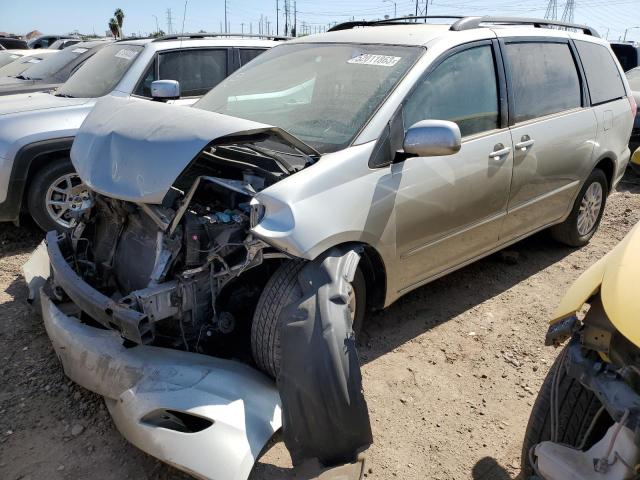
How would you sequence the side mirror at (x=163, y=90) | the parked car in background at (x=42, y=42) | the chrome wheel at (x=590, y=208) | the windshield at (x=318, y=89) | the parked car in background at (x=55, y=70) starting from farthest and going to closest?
the parked car in background at (x=42, y=42)
the parked car in background at (x=55, y=70)
the chrome wheel at (x=590, y=208)
the side mirror at (x=163, y=90)
the windshield at (x=318, y=89)

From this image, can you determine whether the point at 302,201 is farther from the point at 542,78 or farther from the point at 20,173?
the point at 20,173

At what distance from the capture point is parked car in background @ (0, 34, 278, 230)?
472cm

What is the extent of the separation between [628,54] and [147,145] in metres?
11.4

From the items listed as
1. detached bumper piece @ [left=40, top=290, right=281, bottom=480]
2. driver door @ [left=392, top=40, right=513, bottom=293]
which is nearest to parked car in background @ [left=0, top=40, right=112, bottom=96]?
detached bumper piece @ [left=40, top=290, right=281, bottom=480]

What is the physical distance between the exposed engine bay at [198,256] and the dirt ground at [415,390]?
0.54m

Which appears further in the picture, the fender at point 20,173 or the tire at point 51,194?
the tire at point 51,194

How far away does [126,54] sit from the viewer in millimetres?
5785

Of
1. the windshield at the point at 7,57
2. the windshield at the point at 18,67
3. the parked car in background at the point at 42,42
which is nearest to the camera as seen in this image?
the windshield at the point at 18,67

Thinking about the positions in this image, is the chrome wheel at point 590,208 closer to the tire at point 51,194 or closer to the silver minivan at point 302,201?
the silver minivan at point 302,201

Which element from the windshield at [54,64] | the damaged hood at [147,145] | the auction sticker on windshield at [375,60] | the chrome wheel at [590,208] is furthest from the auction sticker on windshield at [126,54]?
the chrome wheel at [590,208]

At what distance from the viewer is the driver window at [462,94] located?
3.12 metres

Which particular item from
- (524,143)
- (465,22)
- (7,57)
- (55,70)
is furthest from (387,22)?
(7,57)

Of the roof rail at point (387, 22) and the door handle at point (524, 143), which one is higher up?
the roof rail at point (387, 22)

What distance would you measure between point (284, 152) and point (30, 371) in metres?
1.88
